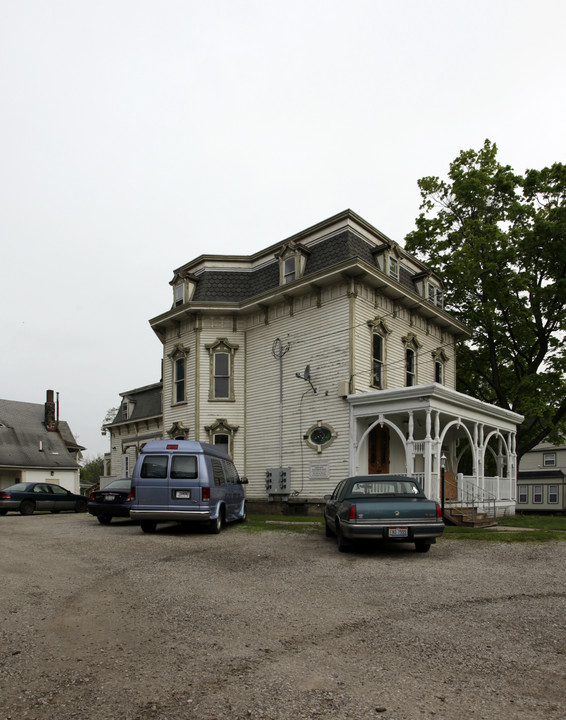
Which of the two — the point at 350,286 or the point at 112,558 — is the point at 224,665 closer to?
the point at 112,558

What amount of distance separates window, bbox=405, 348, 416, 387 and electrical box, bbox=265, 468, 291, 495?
607 cm

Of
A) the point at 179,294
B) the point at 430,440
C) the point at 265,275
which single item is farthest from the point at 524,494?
the point at 430,440

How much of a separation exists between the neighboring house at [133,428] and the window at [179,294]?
8.89 metres

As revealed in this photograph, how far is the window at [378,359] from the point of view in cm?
2239

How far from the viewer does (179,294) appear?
88.5 ft

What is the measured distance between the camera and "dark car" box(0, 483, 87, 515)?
25.9 metres

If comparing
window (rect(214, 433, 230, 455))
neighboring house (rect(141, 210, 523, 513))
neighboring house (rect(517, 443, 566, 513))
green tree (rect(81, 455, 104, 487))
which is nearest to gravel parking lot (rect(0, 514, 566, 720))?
neighboring house (rect(141, 210, 523, 513))

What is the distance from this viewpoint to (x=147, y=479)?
1427cm

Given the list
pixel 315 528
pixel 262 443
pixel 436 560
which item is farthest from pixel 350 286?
pixel 436 560

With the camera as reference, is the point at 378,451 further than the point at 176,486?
Yes

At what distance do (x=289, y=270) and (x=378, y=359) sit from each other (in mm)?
4908

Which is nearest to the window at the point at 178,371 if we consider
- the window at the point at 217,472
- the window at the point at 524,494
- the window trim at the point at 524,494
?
the window at the point at 217,472

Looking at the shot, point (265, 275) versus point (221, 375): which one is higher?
point (265, 275)

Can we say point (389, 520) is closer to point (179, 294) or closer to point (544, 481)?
point (179, 294)
